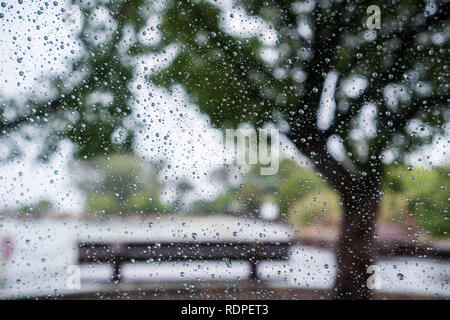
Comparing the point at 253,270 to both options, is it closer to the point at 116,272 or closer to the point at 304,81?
the point at 116,272

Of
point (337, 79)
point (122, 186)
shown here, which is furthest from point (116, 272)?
point (337, 79)

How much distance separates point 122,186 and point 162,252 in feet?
0.75

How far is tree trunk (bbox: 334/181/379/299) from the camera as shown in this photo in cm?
83

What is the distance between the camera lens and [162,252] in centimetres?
84

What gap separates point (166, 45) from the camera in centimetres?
87

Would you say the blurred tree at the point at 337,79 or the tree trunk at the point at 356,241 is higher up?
the blurred tree at the point at 337,79

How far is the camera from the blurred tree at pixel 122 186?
2.72ft

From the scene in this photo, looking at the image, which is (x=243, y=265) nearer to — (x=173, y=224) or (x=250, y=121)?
(x=173, y=224)

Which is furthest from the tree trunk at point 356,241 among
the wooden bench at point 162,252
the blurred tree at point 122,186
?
the blurred tree at point 122,186

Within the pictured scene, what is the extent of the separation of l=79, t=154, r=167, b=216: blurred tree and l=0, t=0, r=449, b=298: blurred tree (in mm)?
56

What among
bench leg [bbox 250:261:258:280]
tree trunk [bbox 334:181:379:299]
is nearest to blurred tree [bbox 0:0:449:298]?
tree trunk [bbox 334:181:379:299]

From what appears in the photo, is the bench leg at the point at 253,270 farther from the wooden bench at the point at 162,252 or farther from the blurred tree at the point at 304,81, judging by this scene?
the blurred tree at the point at 304,81

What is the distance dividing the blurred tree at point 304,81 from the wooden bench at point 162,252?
0.90 feet
